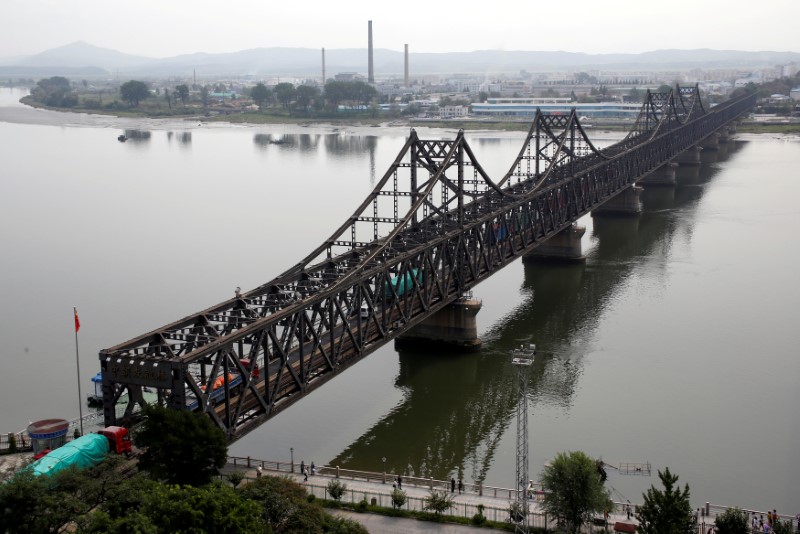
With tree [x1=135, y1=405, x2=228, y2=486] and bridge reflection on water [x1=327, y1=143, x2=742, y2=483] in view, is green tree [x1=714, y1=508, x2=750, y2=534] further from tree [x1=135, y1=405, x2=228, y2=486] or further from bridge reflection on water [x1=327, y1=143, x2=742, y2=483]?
tree [x1=135, y1=405, x2=228, y2=486]

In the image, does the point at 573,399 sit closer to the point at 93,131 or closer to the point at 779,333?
the point at 779,333

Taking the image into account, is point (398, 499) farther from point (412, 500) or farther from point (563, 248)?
point (563, 248)

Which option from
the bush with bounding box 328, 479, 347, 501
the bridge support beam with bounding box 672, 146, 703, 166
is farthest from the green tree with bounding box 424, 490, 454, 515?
the bridge support beam with bounding box 672, 146, 703, 166

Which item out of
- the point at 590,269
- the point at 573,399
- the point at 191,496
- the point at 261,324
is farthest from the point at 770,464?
the point at 590,269

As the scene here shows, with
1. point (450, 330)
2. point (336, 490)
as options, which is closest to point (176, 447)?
point (336, 490)

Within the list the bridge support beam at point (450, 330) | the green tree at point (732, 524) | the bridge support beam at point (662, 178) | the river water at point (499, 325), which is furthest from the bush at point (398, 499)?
the bridge support beam at point (662, 178)

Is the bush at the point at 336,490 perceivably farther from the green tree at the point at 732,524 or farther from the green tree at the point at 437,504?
the green tree at the point at 732,524
